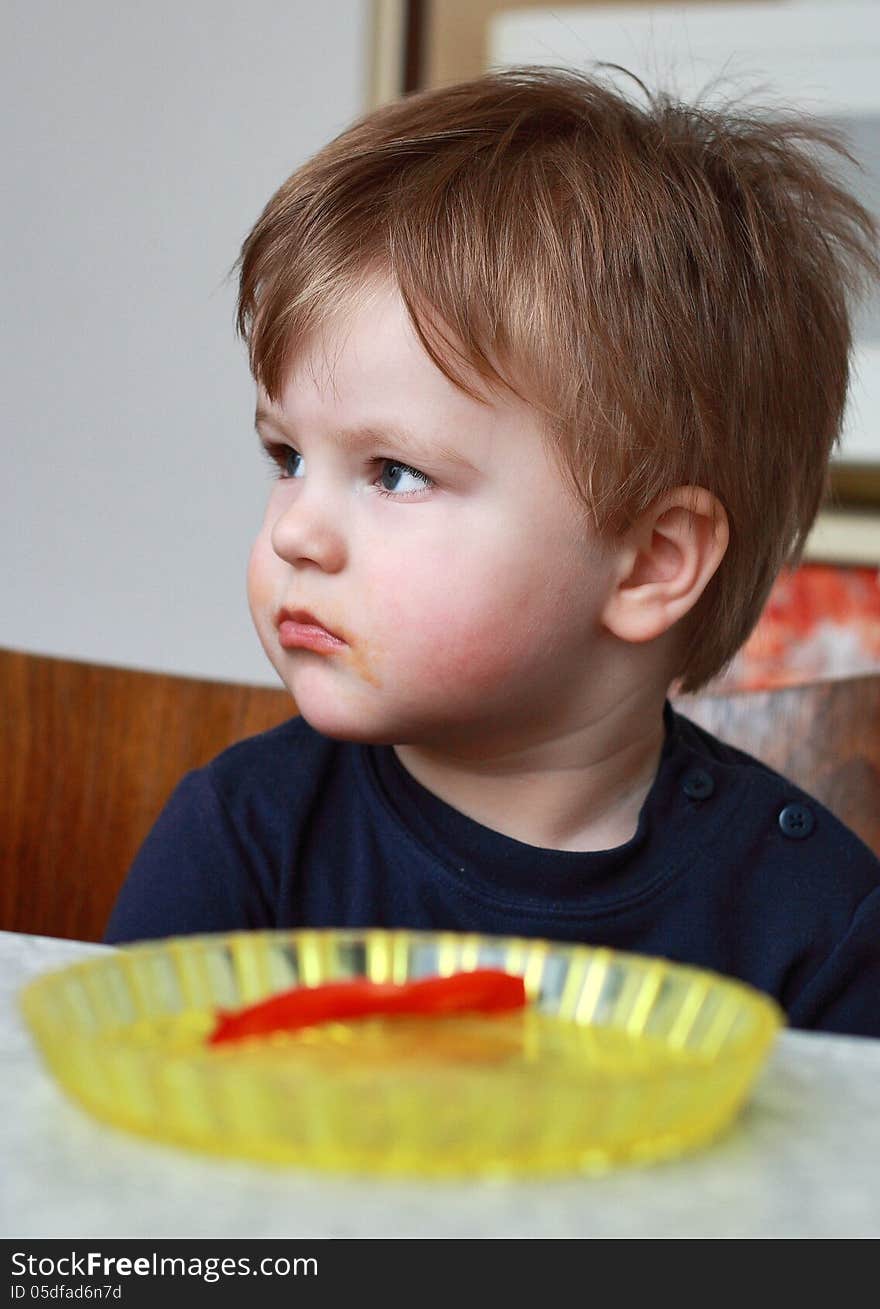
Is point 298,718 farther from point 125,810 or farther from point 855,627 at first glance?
point 855,627

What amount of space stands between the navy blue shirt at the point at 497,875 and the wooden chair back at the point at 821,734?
162 mm

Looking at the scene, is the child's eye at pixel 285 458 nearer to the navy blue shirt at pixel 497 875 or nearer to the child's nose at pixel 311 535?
the child's nose at pixel 311 535

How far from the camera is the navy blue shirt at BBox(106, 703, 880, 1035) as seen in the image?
853mm

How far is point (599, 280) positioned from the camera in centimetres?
81

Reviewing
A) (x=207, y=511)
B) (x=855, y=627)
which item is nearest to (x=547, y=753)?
(x=855, y=627)

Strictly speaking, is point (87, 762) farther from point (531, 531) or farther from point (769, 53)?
point (769, 53)

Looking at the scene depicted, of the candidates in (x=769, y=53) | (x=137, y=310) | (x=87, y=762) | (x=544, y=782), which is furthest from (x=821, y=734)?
(x=137, y=310)

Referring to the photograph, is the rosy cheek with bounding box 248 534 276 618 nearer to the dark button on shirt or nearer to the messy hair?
the messy hair

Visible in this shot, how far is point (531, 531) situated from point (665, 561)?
11 centimetres

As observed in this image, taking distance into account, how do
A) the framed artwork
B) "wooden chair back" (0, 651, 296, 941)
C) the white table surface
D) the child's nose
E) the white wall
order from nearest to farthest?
the white table surface → the child's nose → "wooden chair back" (0, 651, 296, 941) → the framed artwork → the white wall

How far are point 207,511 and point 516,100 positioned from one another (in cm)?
168

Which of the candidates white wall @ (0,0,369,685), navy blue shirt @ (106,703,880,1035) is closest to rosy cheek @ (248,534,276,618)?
navy blue shirt @ (106,703,880,1035)

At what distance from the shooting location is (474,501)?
2.60 feet

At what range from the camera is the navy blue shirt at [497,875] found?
0.85 metres
